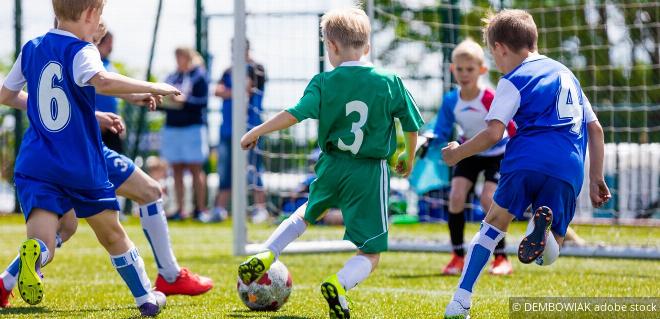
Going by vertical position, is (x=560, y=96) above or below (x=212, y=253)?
above

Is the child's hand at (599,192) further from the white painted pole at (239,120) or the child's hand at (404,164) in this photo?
the white painted pole at (239,120)

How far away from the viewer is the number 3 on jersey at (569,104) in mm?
4574

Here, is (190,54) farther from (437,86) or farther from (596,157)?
(596,157)

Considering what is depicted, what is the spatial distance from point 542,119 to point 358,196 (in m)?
0.91

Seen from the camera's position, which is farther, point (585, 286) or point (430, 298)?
point (585, 286)

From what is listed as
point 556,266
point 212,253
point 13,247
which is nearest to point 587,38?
point 556,266

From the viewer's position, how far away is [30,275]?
13.7 feet

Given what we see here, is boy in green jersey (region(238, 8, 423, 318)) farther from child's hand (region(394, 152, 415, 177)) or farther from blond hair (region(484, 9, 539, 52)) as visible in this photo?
blond hair (region(484, 9, 539, 52))

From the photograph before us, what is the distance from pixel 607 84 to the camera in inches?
423

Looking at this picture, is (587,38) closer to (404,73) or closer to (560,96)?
(404,73)

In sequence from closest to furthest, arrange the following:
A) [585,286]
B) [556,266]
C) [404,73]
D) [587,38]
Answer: [585,286] < [556,266] < [404,73] < [587,38]

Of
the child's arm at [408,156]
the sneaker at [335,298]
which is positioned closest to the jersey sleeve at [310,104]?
the child's arm at [408,156]

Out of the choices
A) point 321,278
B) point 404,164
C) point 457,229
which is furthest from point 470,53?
point 404,164

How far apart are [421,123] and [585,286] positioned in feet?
6.73
